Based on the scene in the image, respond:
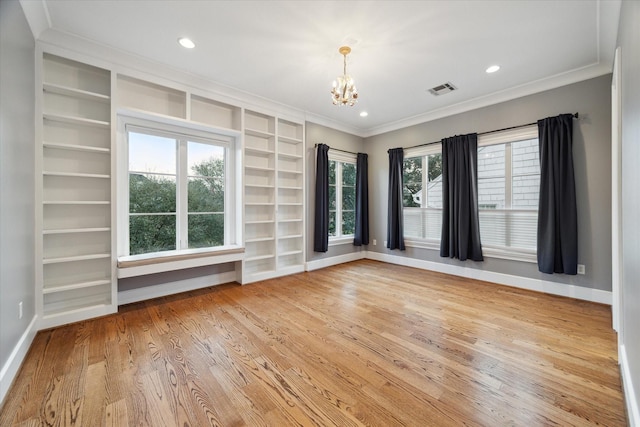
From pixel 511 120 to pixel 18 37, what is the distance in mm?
5434

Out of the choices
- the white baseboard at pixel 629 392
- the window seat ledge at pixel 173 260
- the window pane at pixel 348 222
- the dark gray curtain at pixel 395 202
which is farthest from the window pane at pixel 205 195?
the white baseboard at pixel 629 392

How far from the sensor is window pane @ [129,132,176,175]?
10.6 ft

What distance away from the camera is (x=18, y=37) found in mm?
1983

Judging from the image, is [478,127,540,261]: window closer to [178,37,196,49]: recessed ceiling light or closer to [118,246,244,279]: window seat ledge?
[118,246,244,279]: window seat ledge

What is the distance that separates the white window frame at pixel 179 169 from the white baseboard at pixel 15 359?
35.7 inches

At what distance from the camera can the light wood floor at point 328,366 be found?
1.46 m

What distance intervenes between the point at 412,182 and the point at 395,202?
1.68ft

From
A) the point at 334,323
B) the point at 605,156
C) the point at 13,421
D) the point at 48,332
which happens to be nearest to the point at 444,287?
the point at 334,323

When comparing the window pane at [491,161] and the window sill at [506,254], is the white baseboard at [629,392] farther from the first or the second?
the window pane at [491,161]

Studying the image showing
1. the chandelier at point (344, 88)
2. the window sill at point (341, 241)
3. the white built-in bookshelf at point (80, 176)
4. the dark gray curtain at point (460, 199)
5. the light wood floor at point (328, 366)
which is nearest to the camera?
the light wood floor at point (328, 366)

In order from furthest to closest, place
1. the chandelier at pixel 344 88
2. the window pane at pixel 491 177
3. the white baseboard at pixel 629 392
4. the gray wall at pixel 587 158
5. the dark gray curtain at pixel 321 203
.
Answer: the dark gray curtain at pixel 321 203 → the window pane at pixel 491 177 → the gray wall at pixel 587 158 → the chandelier at pixel 344 88 → the white baseboard at pixel 629 392

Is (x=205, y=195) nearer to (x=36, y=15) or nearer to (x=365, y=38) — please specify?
(x=36, y=15)

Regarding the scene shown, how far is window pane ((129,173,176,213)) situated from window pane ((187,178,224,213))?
23 centimetres

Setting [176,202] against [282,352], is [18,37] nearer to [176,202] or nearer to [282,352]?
[176,202]
